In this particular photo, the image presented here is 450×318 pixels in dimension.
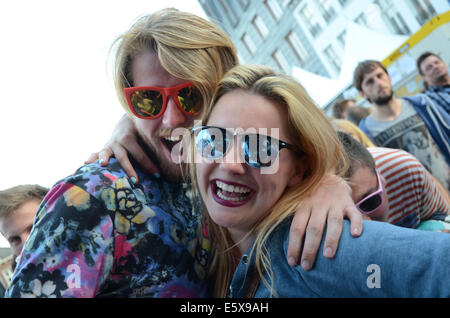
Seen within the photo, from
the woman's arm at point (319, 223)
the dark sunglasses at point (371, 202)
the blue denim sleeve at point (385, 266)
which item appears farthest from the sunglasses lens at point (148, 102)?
the dark sunglasses at point (371, 202)

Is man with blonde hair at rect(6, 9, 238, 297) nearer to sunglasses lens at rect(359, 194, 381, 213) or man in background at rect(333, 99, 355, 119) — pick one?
sunglasses lens at rect(359, 194, 381, 213)

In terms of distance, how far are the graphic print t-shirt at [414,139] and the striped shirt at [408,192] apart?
5.21 feet

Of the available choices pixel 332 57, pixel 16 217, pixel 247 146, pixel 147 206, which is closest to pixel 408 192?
pixel 247 146

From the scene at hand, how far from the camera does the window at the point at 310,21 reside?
69.3 ft

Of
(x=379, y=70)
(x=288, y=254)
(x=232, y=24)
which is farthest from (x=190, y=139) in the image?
(x=232, y=24)

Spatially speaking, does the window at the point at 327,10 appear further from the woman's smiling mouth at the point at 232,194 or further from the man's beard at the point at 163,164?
the woman's smiling mouth at the point at 232,194

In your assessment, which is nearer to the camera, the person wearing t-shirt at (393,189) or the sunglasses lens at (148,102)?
the sunglasses lens at (148,102)

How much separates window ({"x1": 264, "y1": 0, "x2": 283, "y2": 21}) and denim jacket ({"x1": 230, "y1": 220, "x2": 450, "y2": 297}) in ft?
77.8

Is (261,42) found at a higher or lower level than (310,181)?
higher

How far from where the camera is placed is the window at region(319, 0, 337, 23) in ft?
65.1

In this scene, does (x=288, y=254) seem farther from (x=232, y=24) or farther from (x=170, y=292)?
(x=232, y=24)

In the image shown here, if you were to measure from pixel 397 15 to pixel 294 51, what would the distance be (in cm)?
790

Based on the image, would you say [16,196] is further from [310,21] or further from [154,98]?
[310,21]

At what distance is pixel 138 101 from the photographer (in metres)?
1.69
